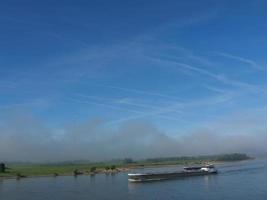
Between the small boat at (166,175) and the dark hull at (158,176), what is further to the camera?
the small boat at (166,175)

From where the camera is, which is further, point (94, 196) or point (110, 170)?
point (110, 170)

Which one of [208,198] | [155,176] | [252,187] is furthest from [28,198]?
[155,176]

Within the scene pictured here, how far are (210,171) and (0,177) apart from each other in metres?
73.4

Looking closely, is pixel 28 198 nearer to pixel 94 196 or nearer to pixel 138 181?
pixel 94 196

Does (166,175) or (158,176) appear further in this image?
(166,175)

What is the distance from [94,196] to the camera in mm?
80875

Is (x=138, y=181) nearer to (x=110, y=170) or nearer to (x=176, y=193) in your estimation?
(x=176, y=193)

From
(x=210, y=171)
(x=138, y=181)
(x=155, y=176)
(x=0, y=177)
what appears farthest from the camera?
(x=0, y=177)

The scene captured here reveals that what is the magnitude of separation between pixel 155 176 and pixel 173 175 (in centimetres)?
694

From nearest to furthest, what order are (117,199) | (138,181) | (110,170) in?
(117,199) < (138,181) < (110,170)

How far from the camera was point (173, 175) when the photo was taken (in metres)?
132

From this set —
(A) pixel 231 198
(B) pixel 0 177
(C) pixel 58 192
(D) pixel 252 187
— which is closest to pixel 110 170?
(B) pixel 0 177

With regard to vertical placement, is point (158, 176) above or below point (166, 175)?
below

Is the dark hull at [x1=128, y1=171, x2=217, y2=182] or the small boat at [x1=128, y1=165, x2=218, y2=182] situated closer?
the dark hull at [x1=128, y1=171, x2=217, y2=182]
